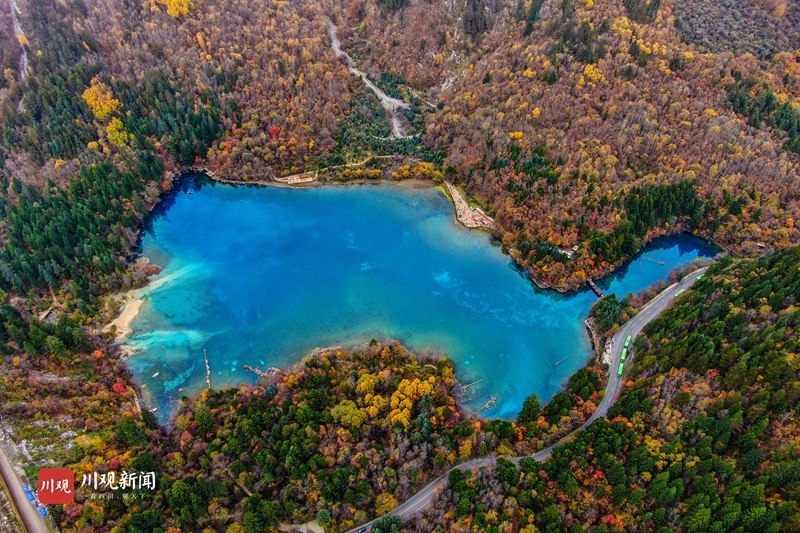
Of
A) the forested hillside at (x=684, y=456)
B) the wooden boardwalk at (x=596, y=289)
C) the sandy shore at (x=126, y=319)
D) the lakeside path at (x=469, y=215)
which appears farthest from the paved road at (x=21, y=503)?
the wooden boardwalk at (x=596, y=289)

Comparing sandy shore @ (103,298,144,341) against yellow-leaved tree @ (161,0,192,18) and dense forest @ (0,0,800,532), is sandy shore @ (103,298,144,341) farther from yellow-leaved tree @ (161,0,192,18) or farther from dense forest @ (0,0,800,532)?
yellow-leaved tree @ (161,0,192,18)

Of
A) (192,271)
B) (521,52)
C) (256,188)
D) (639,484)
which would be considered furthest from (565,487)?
(521,52)

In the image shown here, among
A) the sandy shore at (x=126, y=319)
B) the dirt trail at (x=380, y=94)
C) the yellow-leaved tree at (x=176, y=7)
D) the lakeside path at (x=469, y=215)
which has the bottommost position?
the sandy shore at (x=126, y=319)

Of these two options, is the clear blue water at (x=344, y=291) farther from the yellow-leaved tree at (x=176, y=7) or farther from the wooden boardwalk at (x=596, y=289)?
the yellow-leaved tree at (x=176, y=7)

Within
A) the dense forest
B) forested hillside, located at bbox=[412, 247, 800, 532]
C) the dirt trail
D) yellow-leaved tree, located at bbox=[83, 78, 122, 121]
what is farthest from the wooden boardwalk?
yellow-leaved tree, located at bbox=[83, 78, 122, 121]

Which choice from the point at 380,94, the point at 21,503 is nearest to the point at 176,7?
the point at 380,94

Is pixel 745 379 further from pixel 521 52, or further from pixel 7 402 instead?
pixel 7 402

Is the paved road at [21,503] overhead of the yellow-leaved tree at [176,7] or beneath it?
beneath
